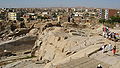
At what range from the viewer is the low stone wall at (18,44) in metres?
27.6

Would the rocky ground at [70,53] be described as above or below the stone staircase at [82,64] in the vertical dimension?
below

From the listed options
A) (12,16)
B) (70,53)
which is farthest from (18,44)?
(12,16)

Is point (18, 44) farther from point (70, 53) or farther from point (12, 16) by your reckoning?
point (12, 16)

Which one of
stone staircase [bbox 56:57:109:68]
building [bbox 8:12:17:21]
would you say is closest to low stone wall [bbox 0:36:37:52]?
stone staircase [bbox 56:57:109:68]

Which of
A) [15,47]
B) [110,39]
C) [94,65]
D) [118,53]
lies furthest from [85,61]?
[15,47]

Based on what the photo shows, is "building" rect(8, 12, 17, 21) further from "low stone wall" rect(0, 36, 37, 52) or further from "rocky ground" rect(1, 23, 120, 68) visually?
"rocky ground" rect(1, 23, 120, 68)

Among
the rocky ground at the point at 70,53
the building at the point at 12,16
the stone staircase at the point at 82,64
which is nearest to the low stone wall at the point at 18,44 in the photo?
the rocky ground at the point at 70,53

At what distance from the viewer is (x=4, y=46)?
27.5m

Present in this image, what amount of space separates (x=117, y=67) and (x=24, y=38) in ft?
73.3

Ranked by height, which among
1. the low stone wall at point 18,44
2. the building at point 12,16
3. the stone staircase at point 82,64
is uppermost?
the stone staircase at point 82,64

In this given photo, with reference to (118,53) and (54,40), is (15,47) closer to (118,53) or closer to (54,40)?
(54,40)

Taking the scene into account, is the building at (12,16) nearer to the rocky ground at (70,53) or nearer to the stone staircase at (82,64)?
the rocky ground at (70,53)

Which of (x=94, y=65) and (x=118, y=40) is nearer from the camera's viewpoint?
(x=94, y=65)

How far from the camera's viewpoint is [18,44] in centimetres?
2866
